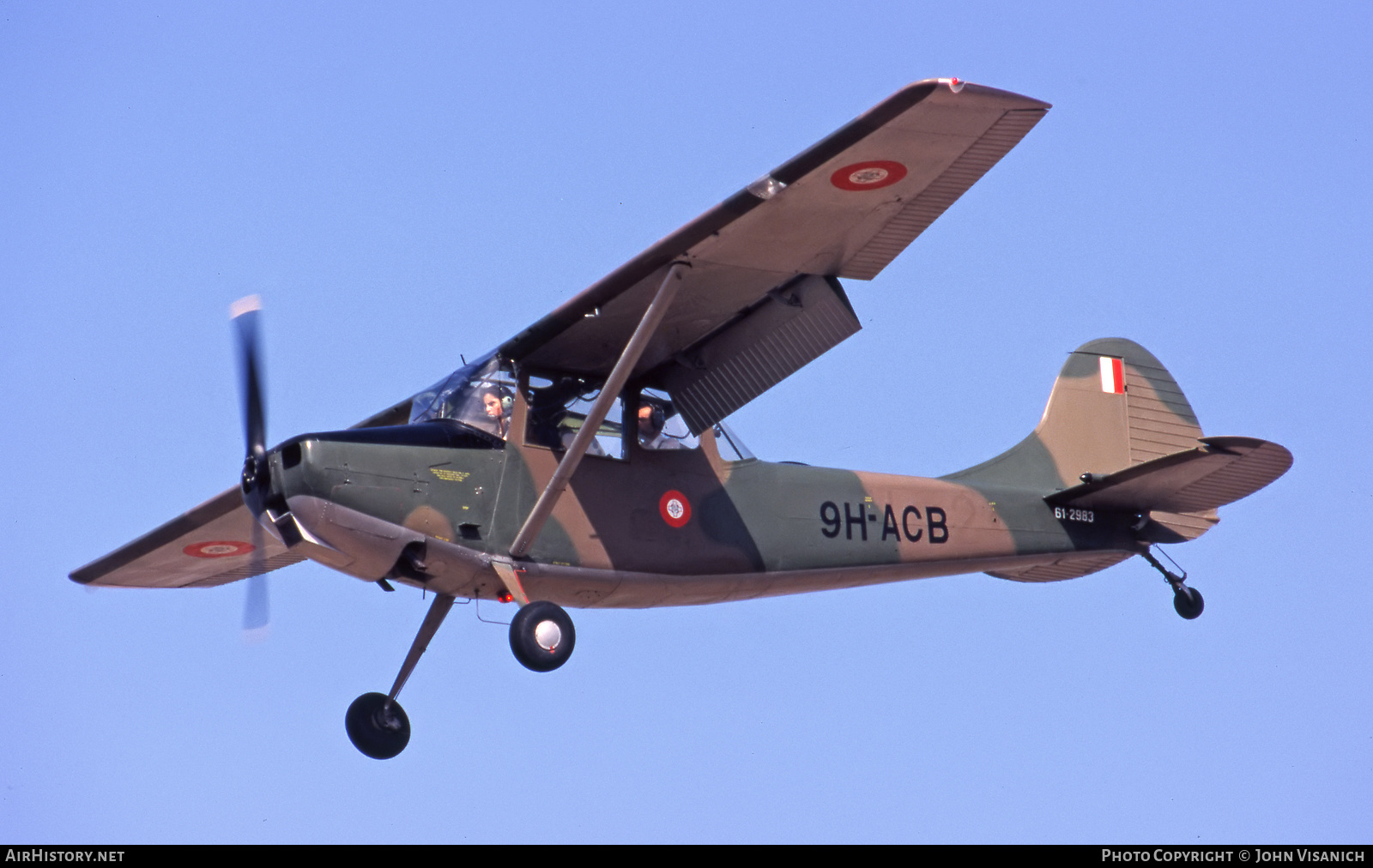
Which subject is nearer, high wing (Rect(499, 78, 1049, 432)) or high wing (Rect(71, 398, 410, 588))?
high wing (Rect(499, 78, 1049, 432))

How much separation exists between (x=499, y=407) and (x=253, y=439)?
5.37 feet

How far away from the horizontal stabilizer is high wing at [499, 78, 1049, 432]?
317 centimetres

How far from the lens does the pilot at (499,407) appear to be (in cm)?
1205

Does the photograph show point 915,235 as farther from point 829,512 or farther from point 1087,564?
point 1087,564

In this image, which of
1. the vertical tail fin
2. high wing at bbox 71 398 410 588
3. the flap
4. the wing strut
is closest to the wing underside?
high wing at bbox 71 398 410 588

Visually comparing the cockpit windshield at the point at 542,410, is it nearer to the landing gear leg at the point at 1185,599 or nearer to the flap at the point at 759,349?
the flap at the point at 759,349

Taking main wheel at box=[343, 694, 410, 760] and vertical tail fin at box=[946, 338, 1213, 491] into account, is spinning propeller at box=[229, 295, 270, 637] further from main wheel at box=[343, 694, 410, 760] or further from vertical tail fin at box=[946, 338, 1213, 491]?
vertical tail fin at box=[946, 338, 1213, 491]

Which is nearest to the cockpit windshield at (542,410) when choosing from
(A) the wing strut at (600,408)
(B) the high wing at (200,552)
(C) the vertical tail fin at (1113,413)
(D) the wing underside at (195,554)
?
(A) the wing strut at (600,408)

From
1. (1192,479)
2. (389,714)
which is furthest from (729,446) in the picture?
(1192,479)

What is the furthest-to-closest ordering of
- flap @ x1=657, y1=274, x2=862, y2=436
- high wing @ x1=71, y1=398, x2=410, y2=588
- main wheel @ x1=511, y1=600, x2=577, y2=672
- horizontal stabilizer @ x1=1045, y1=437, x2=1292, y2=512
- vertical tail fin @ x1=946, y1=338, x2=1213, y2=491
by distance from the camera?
vertical tail fin @ x1=946, y1=338, x2=1213, y2=491, high wing @ x1=71, y1=398, x2=410, y2=588, horizontal stabilizer @ x1=1045, y1=437, x2=1292, y2=512, flap @ x1=657, y1=274, x2=862, y2=436, main wheel @ x1=511, y1=600, x2=577, y2=672

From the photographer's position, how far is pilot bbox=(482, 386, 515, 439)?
1205 centimetres

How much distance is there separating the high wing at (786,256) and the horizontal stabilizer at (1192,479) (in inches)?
125
